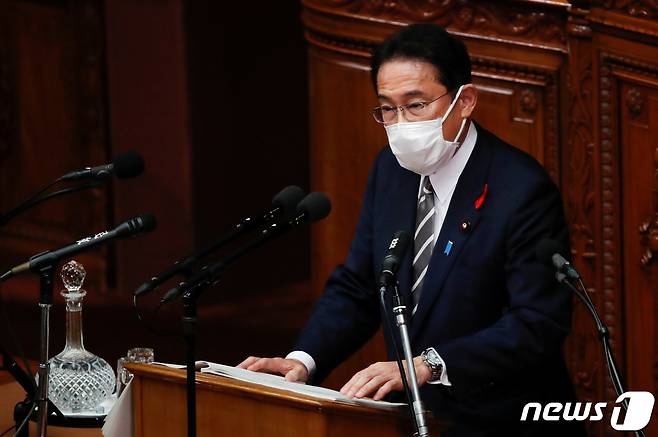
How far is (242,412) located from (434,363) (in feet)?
1.78

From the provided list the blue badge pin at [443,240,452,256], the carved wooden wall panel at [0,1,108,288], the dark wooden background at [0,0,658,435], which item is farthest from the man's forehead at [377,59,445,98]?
the carved wooden wall panel at [0,1,108,288]

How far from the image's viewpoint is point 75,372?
3916 millimetres

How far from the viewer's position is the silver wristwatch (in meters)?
3.55

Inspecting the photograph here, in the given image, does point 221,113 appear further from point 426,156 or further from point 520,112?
point 426,156

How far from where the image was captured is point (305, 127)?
8211mm

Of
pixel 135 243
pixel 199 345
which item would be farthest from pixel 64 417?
pixel 135 243

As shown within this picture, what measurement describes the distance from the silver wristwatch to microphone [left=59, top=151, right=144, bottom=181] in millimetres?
863

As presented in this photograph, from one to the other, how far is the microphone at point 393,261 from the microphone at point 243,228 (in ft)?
0.85

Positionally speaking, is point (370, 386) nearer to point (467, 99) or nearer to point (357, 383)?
point (357, 383)

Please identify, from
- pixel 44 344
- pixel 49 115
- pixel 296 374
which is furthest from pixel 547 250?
pixel 49 115

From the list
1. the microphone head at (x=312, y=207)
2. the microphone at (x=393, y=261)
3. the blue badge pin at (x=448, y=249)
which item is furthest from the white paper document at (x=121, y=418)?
the blue badge pin at (x=448, y=249)

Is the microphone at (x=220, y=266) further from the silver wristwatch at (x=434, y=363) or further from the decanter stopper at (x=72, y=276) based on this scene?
the decanter stopper at (x=72, y=276)

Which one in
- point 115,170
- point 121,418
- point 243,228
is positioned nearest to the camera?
point 243,228

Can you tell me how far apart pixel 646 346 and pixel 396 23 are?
1585 millimetres
